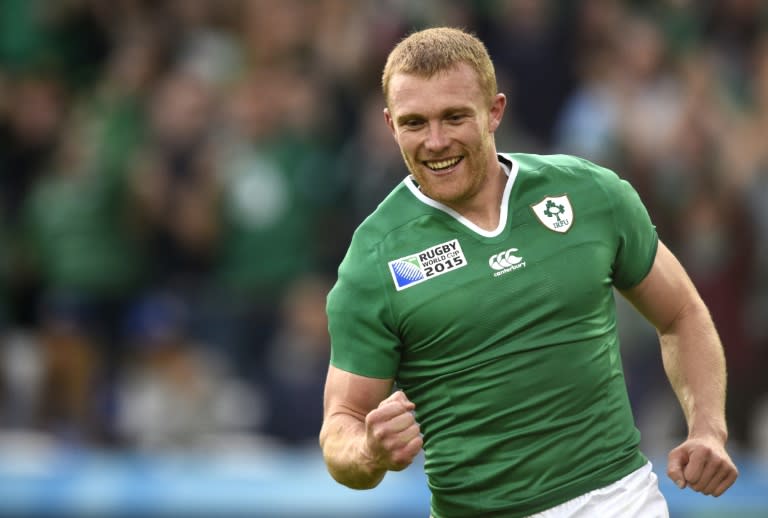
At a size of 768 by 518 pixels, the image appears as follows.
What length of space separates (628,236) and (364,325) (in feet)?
2.84

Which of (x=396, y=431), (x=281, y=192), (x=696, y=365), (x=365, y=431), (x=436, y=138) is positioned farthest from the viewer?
(x=281, y=192)

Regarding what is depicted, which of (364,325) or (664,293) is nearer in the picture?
(364,325)

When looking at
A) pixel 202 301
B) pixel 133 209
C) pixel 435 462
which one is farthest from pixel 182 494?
pixel 435 462

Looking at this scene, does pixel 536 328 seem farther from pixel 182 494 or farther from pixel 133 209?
pixel 133 209

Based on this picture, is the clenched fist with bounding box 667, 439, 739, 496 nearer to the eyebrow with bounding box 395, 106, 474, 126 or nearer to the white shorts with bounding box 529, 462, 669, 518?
the white shorts with bounding box 529, 462, 669, 518

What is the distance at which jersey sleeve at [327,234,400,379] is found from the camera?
4.38 metres

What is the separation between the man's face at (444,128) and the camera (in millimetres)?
4336

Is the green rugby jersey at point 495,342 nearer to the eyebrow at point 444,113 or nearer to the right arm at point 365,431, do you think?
the right arm at point 365,431

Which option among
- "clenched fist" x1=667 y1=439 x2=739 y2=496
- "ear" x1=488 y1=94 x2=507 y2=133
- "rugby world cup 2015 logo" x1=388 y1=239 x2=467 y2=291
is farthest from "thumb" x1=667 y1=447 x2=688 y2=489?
"ear" x1=488 y1=94 x2=507 y2=133

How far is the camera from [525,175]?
4.65 metres

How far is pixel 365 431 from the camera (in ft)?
13.5

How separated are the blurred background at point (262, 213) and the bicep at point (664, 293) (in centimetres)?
371

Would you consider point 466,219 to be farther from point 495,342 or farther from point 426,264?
point 495,342

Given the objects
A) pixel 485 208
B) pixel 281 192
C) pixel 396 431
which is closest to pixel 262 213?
pixel 281 192
